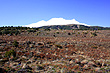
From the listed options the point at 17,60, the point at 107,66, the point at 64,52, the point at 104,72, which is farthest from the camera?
the point at 64,52

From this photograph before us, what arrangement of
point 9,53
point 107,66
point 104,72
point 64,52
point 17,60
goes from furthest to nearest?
point 64,52 < point 9,53 < point 17,60 < point 107,66 < point 104,72

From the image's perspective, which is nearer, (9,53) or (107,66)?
(107,66)

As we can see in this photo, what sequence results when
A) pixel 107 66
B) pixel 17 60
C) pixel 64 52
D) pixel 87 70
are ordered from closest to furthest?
pixel 87 70, pixel 107 66, pixel 17 60, pixel 64 52

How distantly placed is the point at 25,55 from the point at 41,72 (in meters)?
5.85

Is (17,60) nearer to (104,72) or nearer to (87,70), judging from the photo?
(87,70)

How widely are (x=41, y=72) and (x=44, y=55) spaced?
5.27 metres

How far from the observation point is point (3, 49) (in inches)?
717

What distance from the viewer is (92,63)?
42.2 ft

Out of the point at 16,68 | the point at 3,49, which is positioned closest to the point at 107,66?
the point at 16,68

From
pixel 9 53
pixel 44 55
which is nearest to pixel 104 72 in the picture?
pixel 44 55

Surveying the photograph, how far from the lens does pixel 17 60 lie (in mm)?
14555

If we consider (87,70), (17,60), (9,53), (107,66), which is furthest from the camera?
(9,53)

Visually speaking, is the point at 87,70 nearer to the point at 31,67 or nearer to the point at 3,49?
the point at 31,67

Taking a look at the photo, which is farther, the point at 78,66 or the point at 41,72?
the point at 78,66
